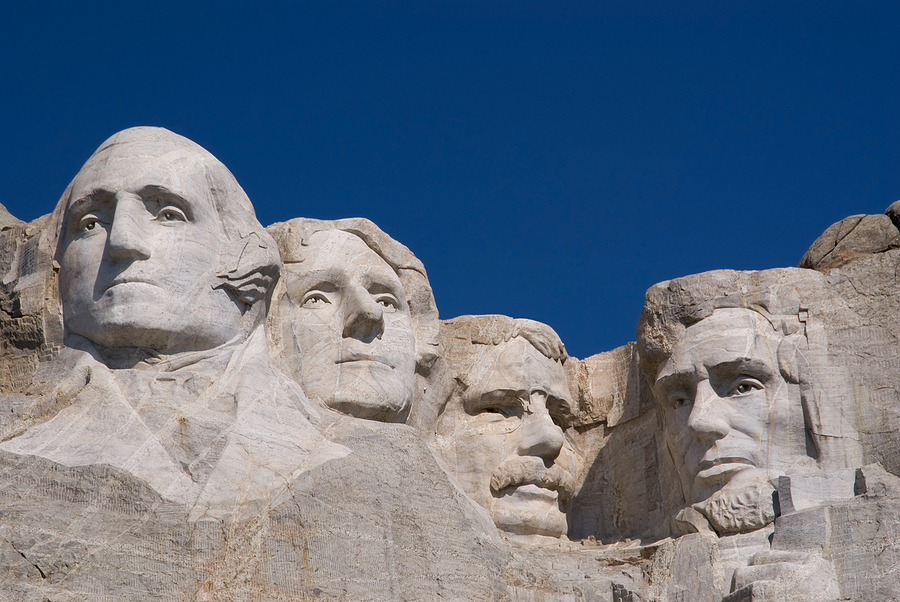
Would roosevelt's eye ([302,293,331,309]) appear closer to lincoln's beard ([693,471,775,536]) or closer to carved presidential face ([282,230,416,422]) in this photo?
carved presidential face ([282,230,416,422])

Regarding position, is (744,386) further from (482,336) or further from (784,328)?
(482,336)

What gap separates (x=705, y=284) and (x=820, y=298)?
33.9 inches

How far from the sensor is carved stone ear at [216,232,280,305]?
444 inches

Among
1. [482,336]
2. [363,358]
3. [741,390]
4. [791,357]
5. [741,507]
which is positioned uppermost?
[482,336]

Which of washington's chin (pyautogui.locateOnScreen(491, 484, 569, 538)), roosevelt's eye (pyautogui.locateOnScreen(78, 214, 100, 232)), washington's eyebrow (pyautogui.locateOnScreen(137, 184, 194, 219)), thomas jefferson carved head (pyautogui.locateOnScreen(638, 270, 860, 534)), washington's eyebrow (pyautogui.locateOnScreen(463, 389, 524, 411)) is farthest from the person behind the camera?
washington's eyebrow (pyautogui.locateOnScreen(463, 389, 524, 411))

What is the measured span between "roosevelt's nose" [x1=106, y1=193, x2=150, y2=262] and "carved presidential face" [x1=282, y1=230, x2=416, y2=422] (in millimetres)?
1501

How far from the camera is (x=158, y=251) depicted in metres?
11.1

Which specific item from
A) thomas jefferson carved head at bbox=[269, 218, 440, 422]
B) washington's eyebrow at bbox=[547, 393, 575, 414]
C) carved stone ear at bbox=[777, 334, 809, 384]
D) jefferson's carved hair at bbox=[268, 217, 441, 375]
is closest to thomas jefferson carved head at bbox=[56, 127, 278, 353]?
thomas jefferson carved head at bbox=[269, 218, 440, 422]

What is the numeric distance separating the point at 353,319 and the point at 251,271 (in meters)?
1.08

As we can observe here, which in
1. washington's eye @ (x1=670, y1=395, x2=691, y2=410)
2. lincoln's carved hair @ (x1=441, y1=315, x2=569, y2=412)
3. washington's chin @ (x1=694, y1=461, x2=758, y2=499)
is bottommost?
washington's chin @ (x1=694, y1=461, x2=758, y2=499)

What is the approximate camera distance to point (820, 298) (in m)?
12.4

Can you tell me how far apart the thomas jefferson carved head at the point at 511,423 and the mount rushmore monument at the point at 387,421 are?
2cm

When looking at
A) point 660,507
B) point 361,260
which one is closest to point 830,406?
point 660,507

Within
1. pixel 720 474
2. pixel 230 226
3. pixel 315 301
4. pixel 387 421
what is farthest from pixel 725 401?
pixel 230 226
